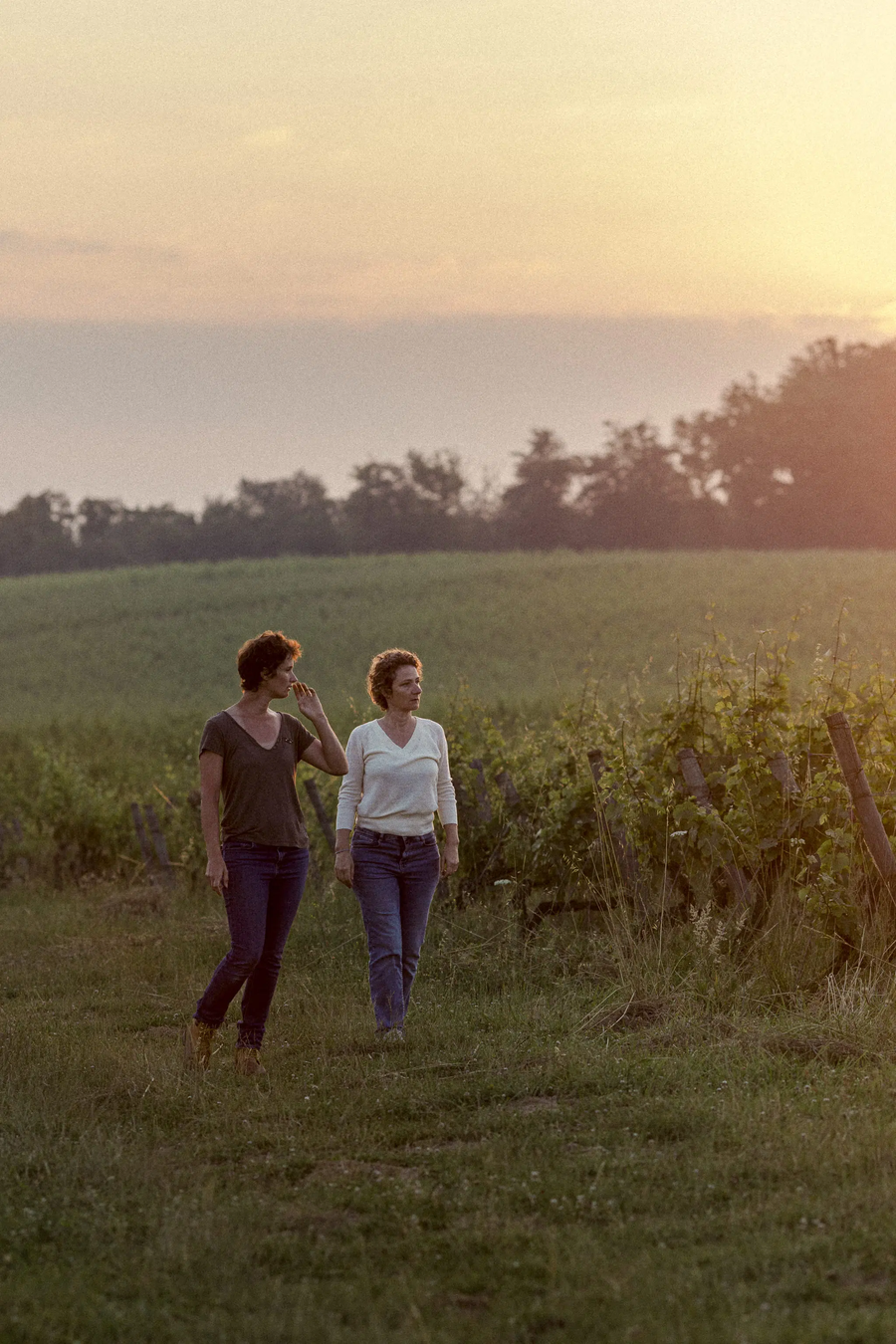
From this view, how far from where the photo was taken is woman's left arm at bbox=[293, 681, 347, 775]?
746 centimetres

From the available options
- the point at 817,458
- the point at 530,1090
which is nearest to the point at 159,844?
the point at 530,1090

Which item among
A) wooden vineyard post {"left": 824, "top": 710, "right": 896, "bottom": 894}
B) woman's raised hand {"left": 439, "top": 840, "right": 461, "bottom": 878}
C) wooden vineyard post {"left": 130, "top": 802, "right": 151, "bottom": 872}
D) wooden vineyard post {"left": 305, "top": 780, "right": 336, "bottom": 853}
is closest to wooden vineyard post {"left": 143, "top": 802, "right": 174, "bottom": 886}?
Result: wooden vineyard post {"left": 130, "top": 802, "right": 151, "bottom": 872}

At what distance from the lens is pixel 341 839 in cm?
762

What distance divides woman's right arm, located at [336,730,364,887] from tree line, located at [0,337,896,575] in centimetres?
6863

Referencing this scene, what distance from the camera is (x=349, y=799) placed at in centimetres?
770

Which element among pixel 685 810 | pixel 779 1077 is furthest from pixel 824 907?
pixel 779 1077

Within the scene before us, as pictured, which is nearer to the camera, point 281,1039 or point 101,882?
point 281,1039

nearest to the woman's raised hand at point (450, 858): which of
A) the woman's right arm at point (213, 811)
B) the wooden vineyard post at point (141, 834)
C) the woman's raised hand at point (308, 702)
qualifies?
the woman's raised hand at point (308, 702)

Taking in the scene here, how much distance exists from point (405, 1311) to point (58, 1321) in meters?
0.95

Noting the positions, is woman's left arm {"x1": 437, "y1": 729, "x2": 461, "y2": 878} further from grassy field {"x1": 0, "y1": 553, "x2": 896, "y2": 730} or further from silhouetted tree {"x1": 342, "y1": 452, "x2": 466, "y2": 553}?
silhouetted tree {"x1": 342, "y1": 452, "x2": 466, "y2": 553}

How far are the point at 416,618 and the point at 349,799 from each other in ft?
140

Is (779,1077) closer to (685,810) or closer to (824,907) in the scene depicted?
(824,907)

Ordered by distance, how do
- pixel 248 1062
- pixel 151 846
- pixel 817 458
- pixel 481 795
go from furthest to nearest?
pixel 817 458 → pixel 151 846 → pixel 481 795 → pixel 248 1062

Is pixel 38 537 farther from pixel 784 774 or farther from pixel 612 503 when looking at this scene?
pixel 784 774
